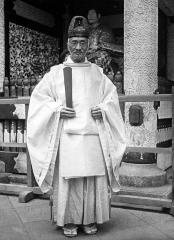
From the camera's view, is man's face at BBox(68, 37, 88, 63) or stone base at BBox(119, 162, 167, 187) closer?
man's face at BBox(68, 37, 88, 63)

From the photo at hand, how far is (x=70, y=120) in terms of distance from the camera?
10.9ft

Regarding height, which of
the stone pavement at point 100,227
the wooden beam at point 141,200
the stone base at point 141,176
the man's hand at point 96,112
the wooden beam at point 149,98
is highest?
the wooden beam at point 149,98

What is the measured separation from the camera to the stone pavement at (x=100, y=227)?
3.36m

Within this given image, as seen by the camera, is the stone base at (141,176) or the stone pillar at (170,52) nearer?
the stone base at (141,176)

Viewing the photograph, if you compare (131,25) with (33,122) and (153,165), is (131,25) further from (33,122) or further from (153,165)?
(33,122)

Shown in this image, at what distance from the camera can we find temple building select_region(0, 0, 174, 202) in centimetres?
485

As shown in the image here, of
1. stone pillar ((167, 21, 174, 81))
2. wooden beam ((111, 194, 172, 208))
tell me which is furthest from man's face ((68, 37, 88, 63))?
stone pillar ((167, 21, 174, 81))

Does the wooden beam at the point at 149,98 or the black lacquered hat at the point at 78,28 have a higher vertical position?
the black lacquered hat at the point at 78,28

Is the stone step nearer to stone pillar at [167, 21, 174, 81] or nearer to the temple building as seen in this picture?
the temple building

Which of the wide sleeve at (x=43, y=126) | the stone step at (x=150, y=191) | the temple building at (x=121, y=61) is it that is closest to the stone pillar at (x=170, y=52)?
the temple building at (x=121, y=61)

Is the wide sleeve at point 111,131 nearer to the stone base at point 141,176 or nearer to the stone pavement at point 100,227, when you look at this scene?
the stone pavement at point 100,227

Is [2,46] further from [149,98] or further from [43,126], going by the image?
[43,126]

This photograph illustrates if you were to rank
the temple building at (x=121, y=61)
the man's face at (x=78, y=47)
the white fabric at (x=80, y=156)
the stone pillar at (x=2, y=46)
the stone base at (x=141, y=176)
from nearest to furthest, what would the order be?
the white fabric at (x=80, y=156), the man's face at (x=78, y=47), the stone base at (x=141, y=176), the temple building at (x=121, y=61), the stone pillar at (x=2, y=46)

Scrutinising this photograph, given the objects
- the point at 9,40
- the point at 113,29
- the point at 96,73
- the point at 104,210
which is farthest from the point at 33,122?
the point at 113,29
